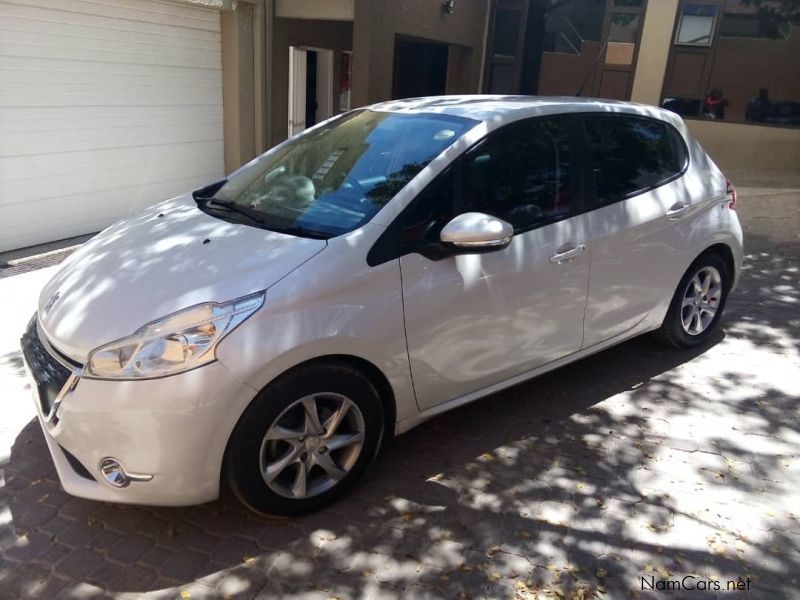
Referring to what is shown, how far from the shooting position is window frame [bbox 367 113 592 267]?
122 inches

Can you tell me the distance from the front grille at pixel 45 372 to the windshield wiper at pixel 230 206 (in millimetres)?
1096

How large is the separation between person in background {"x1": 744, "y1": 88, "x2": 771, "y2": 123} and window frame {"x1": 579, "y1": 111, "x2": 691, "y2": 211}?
868cm

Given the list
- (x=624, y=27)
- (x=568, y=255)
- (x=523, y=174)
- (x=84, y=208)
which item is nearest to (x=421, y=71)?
(x=624, y=27)

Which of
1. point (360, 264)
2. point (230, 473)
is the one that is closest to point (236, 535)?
point (230, 473)

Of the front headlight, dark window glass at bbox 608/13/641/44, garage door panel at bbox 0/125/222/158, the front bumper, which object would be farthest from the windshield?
dark window glass at bbox 608/13/641/44

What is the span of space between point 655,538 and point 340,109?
11127mm

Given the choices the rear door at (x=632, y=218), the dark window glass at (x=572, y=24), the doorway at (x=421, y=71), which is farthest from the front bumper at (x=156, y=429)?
the doorway at (x=421, y=71)

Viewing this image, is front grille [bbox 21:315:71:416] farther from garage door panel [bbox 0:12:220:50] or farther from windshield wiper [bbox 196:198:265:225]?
garage door panel [bbox 0:12:220:50]

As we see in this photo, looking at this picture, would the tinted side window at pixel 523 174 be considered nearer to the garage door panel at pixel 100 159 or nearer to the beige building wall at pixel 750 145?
the garage door panel at pixel 100 159

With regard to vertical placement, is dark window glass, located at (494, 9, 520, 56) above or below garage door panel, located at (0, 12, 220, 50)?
above

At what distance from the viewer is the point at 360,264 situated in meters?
3.00

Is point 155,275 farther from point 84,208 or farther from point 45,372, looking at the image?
point 84,208

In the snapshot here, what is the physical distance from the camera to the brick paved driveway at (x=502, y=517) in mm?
2760

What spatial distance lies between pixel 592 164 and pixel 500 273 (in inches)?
39.8
